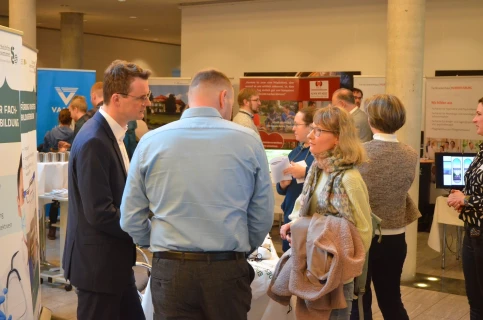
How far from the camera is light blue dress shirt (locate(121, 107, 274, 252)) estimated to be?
2.31m

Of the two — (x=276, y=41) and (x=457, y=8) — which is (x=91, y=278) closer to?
(x=457, y=8)

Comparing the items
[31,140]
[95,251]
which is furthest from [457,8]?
[95,251]

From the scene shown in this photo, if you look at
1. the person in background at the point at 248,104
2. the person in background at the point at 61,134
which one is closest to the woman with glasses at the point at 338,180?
the person in background at the point at 248,104

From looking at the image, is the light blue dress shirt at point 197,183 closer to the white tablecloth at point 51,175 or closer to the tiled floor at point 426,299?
the tiled floor at point 426,299

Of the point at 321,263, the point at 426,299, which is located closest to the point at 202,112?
the point at 321,263

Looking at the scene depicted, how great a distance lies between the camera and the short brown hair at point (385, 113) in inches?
131

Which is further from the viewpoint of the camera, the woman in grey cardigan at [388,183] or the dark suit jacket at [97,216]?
the woman in grey cardigan at [388,183]

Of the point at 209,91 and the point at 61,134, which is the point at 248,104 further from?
the point at 209,91

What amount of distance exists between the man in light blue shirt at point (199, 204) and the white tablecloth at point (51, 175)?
405cm

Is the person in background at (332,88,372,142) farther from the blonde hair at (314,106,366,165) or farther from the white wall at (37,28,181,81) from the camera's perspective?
the white wall at (37,28,181,81)

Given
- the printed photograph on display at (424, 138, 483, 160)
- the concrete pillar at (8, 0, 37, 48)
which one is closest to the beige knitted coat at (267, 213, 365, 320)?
the printed photograph on display at (424, 138, 483, 160)

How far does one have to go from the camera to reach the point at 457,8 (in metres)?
9.97

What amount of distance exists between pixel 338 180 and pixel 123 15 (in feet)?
45.1

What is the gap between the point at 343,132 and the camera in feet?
9.82
